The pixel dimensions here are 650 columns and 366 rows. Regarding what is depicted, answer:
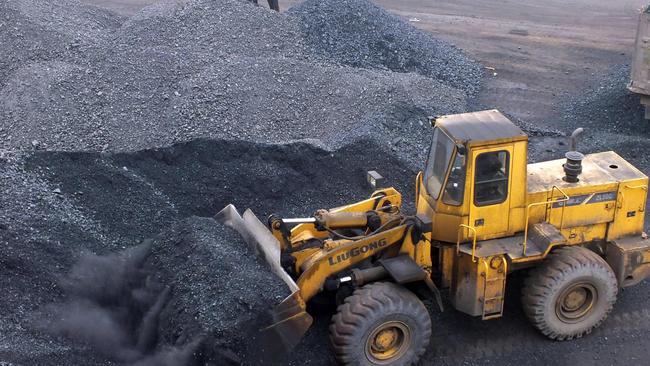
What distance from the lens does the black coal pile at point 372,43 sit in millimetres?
15438

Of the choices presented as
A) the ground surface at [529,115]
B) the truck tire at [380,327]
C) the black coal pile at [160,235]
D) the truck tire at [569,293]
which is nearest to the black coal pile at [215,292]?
the black coal pile at [160,235]

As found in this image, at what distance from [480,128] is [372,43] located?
912 cm

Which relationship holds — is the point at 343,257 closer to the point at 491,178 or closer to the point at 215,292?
the point at 215,292

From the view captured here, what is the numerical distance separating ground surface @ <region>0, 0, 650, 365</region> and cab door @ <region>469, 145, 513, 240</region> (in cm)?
119

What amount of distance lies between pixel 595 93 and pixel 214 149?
28.9 ft

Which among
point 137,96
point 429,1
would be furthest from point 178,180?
point 429,1

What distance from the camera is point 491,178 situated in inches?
278

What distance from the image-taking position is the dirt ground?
7621mm

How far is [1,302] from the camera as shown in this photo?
7410mm

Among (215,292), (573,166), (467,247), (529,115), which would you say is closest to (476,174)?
(467,247)

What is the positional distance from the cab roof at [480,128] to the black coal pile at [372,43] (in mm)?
8002

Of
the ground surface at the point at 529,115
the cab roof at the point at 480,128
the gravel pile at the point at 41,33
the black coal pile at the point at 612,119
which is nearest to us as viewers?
the cab roof at the point at 480,128

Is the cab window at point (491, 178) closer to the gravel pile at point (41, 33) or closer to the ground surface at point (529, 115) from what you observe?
the ground surface at point (529, 115)

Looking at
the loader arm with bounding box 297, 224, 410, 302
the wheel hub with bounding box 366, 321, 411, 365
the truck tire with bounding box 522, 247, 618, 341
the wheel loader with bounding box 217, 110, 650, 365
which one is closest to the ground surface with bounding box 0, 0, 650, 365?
the truck tire with bounding box 522, 247, 618, 341
